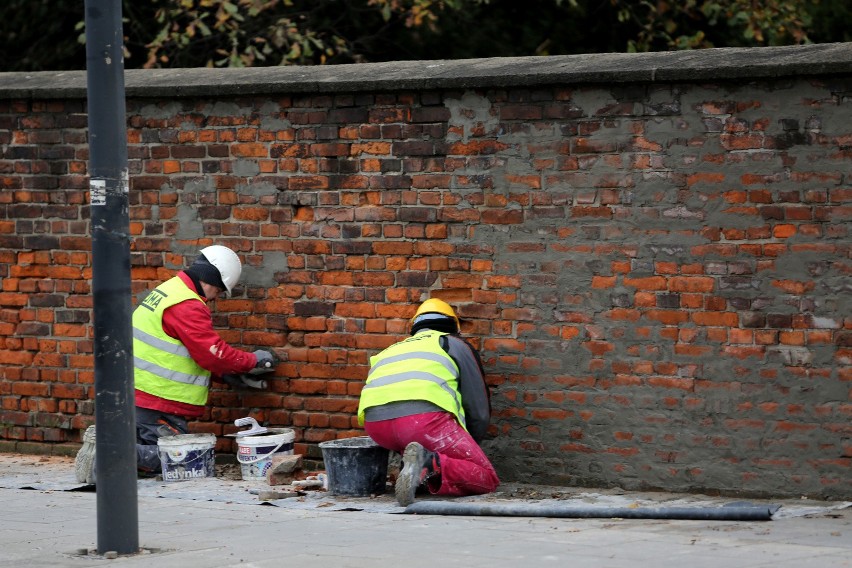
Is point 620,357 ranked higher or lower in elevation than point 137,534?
higher

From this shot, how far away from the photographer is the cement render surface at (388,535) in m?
5.94

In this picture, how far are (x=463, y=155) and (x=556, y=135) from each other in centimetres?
58

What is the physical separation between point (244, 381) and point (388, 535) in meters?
2.52

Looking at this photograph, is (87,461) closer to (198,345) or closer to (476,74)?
(198,345)

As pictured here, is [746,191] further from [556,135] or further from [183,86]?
[183,86]

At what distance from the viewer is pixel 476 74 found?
812 cm

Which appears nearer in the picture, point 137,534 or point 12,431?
point 137,534

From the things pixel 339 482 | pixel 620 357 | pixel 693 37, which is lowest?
pixel 339 482

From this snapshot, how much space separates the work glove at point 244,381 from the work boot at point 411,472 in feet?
5.11

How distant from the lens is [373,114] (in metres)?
8.49

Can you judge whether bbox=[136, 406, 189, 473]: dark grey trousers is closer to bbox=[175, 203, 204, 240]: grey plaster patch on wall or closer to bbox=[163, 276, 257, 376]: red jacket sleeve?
bbox=[163, 276, 257, 376]: red jacket sleeve

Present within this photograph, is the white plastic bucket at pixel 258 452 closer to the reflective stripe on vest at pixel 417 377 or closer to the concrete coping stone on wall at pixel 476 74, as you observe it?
the reflective stripe on vest at pixel 417 377

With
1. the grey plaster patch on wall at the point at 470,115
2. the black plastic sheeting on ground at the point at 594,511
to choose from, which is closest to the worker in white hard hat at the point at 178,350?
the grey plaster patch on wall at the point at 470,115

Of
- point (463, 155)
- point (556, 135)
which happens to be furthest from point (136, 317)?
point (556, 135)
